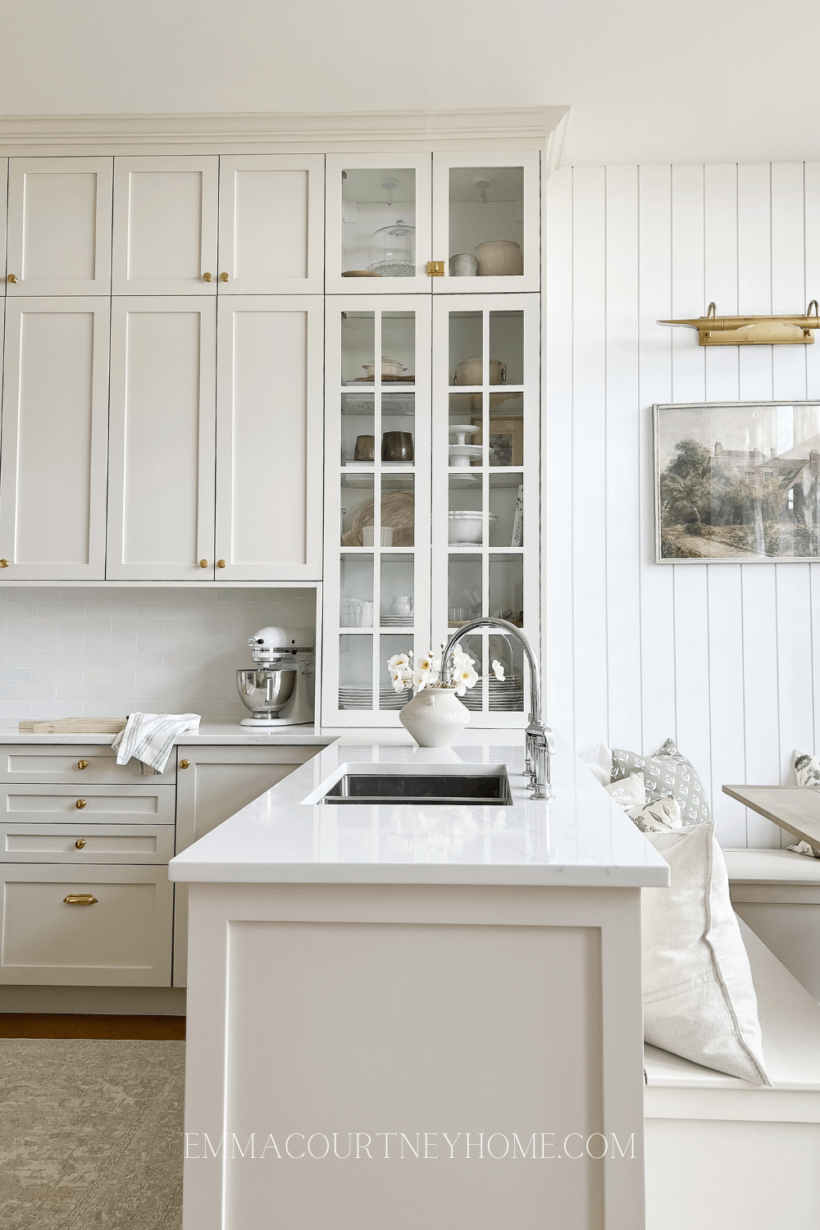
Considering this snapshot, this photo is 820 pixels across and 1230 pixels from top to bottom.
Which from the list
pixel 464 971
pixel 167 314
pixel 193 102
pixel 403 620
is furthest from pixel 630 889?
pixel 193 102

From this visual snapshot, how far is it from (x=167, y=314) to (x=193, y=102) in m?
0.67

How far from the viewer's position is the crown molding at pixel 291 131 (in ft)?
9.14

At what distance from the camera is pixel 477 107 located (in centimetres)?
276

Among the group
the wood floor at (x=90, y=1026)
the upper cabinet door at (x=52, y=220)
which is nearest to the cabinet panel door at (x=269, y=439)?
the upper cabinet door at (x=52, y=220)

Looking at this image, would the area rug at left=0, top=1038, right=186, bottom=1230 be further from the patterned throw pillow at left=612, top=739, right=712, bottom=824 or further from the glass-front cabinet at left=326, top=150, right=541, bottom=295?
the glass-front cabinet at left=326, top=150, right=541, bottom=295

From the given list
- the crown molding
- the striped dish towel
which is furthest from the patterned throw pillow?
the crown molding

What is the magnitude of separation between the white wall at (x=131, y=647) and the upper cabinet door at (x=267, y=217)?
3.68 ft

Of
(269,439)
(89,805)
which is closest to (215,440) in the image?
(269,439)

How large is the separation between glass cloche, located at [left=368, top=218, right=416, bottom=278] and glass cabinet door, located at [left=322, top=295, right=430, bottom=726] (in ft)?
0.33

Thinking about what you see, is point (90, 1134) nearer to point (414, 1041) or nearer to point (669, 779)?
point (414, 1041)

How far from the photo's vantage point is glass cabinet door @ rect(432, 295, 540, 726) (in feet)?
9.14

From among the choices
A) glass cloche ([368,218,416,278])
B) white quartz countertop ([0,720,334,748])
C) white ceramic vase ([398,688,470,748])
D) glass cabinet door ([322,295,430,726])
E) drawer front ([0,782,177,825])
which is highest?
glass cloche ([368,218,416,278])

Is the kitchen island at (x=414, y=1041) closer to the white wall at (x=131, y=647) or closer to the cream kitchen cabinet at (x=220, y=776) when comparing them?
the cream kitchen cabinet at (x=220, y=776)

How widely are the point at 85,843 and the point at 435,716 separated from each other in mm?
1306
